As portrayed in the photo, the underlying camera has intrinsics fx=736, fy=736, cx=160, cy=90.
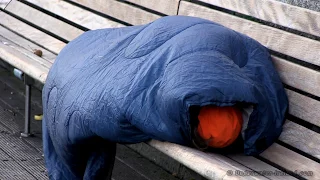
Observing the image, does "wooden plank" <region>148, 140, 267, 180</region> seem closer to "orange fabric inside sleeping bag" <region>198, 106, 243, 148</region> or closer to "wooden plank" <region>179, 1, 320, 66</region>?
"orange fabric inside sleeping bag" <region>198, 106, 243, 148</region>

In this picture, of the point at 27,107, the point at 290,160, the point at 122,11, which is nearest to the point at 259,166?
the point at 290,160

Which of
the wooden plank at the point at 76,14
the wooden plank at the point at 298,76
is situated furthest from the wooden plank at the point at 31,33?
the wooden plank at the point at 298,76

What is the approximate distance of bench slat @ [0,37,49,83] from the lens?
4101 mm

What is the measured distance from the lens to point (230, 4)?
3604 mm

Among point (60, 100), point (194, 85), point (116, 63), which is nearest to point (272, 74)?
point (194, 85)

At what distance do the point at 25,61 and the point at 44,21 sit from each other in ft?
2.98

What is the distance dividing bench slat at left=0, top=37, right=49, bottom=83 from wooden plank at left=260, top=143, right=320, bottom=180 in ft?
4.70

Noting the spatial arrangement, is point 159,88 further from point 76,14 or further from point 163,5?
point 76,14

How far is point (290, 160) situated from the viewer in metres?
3.11

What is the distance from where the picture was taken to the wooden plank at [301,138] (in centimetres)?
310

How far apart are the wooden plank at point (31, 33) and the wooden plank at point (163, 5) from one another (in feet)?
2.66

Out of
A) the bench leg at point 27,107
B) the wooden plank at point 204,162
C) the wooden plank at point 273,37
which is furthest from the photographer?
the bench leg at point 27,107

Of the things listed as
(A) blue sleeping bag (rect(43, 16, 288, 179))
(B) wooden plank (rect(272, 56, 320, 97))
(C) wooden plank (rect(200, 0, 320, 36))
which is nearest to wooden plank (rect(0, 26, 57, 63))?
(A) blue sleeping bag (rect(43, 16, 288, 179))

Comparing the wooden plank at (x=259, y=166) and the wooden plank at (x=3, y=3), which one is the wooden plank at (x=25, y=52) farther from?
the wooden plank at (x=259, y=166)
